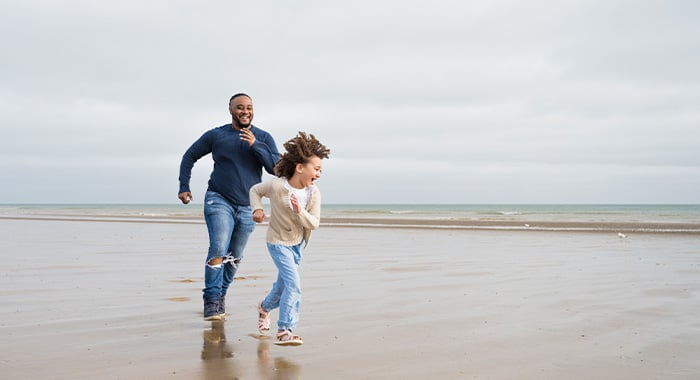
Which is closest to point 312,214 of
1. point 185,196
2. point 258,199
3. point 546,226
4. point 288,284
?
point 258,199

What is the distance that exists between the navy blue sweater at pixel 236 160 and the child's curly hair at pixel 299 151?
80cm

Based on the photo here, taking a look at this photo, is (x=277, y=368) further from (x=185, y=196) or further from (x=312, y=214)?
(x=185, y=196)

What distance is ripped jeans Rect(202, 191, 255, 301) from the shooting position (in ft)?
19.1

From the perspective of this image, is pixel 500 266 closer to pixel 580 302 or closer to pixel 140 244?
pixel 580 302

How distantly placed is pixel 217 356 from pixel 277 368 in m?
0.56

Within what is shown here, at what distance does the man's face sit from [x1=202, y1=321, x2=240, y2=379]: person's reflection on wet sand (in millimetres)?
1872

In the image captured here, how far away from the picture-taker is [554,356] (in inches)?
180

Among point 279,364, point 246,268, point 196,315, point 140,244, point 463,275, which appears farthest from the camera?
point 140,244

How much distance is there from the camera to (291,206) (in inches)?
193

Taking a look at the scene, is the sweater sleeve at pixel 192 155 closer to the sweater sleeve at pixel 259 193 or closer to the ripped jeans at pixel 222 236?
the ripped jeans at pixel 222 236

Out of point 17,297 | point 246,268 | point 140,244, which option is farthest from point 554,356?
point 140,244

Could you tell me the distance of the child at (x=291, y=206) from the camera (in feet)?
16.1

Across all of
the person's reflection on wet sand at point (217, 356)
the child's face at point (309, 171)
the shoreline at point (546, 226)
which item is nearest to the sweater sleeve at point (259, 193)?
the child's face at point (309, 171)

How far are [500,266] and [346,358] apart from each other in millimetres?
6716
